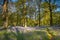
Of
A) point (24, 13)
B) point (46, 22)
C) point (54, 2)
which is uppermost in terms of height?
point (54, 2)

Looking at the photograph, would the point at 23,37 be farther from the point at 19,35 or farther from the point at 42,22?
the point at 42,22

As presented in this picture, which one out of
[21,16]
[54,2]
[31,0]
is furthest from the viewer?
[21,16]

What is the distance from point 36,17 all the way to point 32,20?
5.69ft

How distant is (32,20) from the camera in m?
22.7

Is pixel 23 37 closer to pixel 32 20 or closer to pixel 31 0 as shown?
pixel 31 0

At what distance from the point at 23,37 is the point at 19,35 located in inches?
9.5

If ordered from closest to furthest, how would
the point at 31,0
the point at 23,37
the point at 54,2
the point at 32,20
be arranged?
the point at 23,37 < the point at 54,2 < the point at 31,0 < the point at 32,20

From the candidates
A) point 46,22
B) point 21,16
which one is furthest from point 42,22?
point 21,16

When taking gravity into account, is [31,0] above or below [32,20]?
above

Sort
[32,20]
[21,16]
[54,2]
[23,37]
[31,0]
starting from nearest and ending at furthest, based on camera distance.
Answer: [23,37]
[54,2]
[31,0]
[21,16]
[32,20]

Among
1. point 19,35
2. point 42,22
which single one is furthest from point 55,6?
point 19,35

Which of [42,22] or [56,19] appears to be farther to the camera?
[42,22]

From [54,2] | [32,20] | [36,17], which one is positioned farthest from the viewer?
[32,20]

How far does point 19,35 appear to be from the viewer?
650 cm
